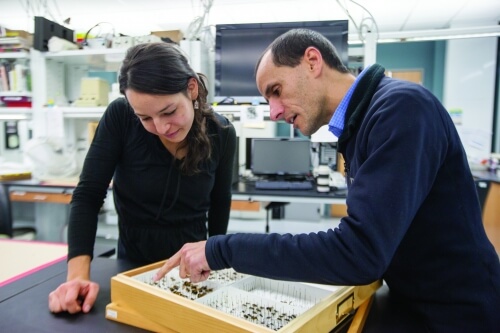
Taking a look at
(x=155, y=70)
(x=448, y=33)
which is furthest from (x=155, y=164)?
(x=448, y=33)

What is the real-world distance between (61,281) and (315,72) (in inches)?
33.7

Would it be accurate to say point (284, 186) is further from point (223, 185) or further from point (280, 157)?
point (223, 185)

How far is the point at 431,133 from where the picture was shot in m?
0.60

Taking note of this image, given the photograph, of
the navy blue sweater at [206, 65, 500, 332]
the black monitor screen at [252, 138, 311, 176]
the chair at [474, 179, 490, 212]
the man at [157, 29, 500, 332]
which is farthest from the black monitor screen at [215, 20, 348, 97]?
the navy blue sweater at [206, 65, 500, 332]

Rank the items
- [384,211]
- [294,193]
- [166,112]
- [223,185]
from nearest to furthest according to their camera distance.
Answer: [384,211] < [166,112] < [223,185] < [294,193]

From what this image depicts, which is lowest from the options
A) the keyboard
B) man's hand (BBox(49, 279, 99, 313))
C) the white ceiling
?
man's hand (BBox(49, 279, 99, 313))

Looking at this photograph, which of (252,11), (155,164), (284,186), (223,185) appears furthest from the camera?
(252,11)

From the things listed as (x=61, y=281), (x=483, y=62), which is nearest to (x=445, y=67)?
(x=483, y=62)

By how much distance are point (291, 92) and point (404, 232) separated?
1.28 ft

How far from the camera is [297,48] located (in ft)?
2.62

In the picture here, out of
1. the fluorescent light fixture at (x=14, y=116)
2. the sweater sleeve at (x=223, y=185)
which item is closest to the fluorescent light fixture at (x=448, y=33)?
the sweater sleeve at (x=223, y=185)

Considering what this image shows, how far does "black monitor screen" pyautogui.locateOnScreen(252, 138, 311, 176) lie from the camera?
2779 mm

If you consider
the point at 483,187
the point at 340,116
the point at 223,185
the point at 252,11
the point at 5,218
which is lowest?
the point at 5,218

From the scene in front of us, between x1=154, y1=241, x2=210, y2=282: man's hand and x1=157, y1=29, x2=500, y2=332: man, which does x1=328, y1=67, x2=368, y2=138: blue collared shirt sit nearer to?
x1=157, y1=29, x2=500, y2=332: man
